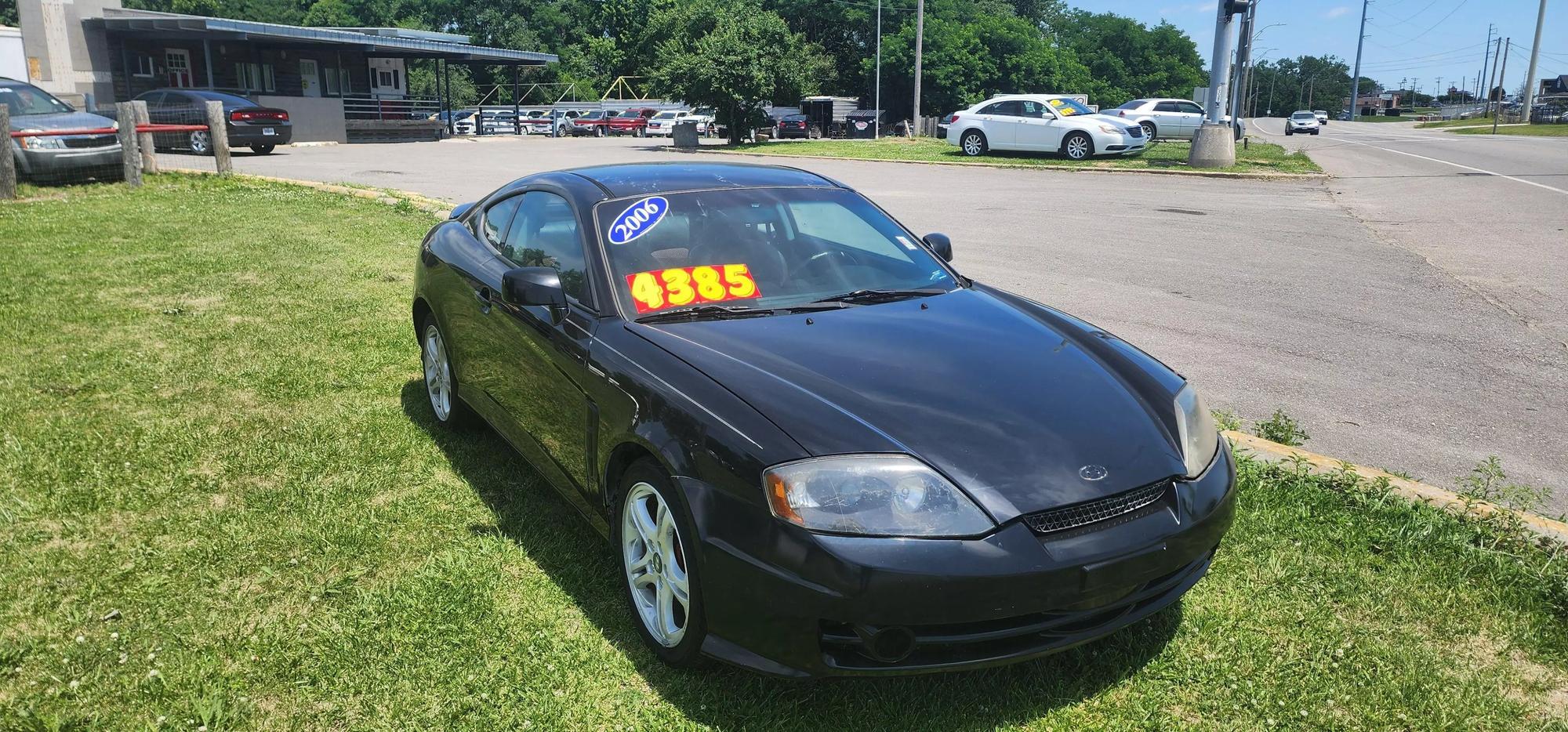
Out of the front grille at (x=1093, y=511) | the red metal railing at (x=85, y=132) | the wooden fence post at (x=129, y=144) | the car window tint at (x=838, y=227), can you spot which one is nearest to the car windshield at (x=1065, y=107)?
the red metal railing at (x=85, y=132)

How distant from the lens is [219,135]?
16.9 m

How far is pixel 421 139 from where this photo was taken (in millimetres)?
38812

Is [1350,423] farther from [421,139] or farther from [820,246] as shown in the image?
[421,139]

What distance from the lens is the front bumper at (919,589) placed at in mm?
2543

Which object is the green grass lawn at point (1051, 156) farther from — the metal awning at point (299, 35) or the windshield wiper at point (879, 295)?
the windshield wiper at point (879, 295)

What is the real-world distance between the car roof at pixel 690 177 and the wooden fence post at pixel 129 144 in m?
13.6

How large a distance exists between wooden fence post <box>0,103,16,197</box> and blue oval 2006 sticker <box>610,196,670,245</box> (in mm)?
13322

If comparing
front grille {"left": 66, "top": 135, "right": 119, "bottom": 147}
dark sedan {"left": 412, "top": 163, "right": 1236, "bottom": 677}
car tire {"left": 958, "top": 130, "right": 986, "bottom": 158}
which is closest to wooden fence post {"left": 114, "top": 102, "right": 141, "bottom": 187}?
front grille {"left": 66, "top": 135, "right": 119, "bottom": 147}

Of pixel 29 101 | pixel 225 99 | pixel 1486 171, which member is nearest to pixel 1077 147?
pixel 1486 171

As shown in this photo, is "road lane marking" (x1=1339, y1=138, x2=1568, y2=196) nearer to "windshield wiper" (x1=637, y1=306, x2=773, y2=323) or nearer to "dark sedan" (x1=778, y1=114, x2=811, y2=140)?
"windshield wiper" (x1=637, y1=306, x2=773, y2=323)

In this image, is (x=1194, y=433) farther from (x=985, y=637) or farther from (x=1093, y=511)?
(x=985, y=637)

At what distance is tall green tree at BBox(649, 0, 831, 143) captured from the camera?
3409 centimetres

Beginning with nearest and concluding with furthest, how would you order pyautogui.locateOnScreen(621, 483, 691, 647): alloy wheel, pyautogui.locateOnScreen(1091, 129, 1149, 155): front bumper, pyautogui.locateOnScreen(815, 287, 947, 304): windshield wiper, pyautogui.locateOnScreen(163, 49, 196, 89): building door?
pyautogui.locateOnScreen(621, 483, 691, 647): alloy wheel
pyautogui.locateOnScreen(815, 287, 947, 304): windshield wiper
pyautogui.locateOnScreen(1091, 129, 1149, 155): front bumper
pyautogui.locateOnScreen(163, 49, 196, 89): building door

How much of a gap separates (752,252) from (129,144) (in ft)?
48.6
